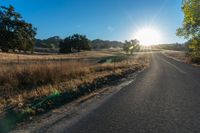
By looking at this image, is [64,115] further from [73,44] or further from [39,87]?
[73,44]

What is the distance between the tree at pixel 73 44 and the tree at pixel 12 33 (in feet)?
219

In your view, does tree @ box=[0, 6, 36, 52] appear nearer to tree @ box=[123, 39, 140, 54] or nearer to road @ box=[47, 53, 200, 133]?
road @ box=[47, 53, 200, 133]

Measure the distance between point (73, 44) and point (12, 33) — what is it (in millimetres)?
71430

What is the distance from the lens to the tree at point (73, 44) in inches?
4021

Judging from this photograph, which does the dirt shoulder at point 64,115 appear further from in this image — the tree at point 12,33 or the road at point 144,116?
the tree at point 12,33

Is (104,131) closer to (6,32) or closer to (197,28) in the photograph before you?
(197,28)

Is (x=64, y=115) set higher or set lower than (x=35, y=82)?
higher

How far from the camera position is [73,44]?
103625mm

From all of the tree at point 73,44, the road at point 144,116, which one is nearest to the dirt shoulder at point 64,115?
the road at point 144,116

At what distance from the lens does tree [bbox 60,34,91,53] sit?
102m

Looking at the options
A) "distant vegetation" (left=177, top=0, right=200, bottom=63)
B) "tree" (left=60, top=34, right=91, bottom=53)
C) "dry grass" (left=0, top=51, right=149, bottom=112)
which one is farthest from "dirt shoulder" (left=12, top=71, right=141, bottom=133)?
"tree" (left=60, top=34, right=91, bottom=53)

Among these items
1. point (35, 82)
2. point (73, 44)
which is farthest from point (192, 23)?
point (73, 44)

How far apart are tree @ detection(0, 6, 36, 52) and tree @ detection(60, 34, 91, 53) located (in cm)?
6675

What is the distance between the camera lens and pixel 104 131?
5.69m
